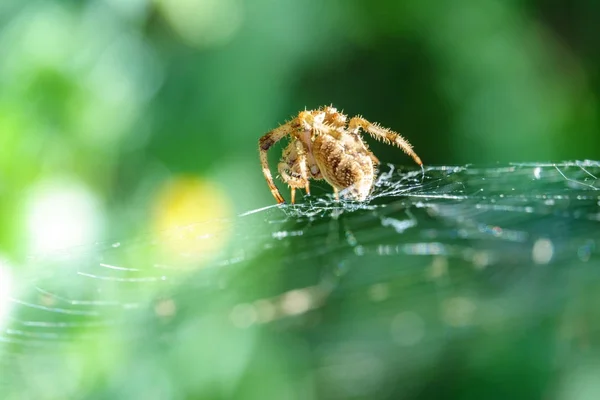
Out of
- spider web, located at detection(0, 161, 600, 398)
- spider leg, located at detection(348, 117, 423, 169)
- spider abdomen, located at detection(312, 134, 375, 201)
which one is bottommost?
spider web, located at detection(0, 161, 600, 398)

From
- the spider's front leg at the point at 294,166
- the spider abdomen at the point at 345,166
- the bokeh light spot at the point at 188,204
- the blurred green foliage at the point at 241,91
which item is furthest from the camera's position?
the bokeh light spot at the point at 188,204

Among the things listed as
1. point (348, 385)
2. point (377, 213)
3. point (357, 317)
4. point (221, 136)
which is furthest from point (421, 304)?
point (221, 136)

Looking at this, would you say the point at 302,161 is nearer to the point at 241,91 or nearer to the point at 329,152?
the point at 329,152

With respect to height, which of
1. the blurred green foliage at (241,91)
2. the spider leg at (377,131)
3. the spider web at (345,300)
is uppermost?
the blurred green foliage at (241,91)

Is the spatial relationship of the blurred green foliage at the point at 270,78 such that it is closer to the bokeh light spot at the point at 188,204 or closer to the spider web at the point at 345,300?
the bokeh light spot at the point at 188,204

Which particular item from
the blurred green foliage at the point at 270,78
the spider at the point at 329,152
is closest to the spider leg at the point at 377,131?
the spider at the point at 329,152

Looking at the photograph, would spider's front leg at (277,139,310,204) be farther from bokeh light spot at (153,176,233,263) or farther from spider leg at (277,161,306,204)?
bokeh light spot at (153,176,233,263)

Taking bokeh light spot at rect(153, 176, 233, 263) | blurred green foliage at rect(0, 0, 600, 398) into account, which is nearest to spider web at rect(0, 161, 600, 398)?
blurred green foliage at rect(0, 0, 600, 398)
